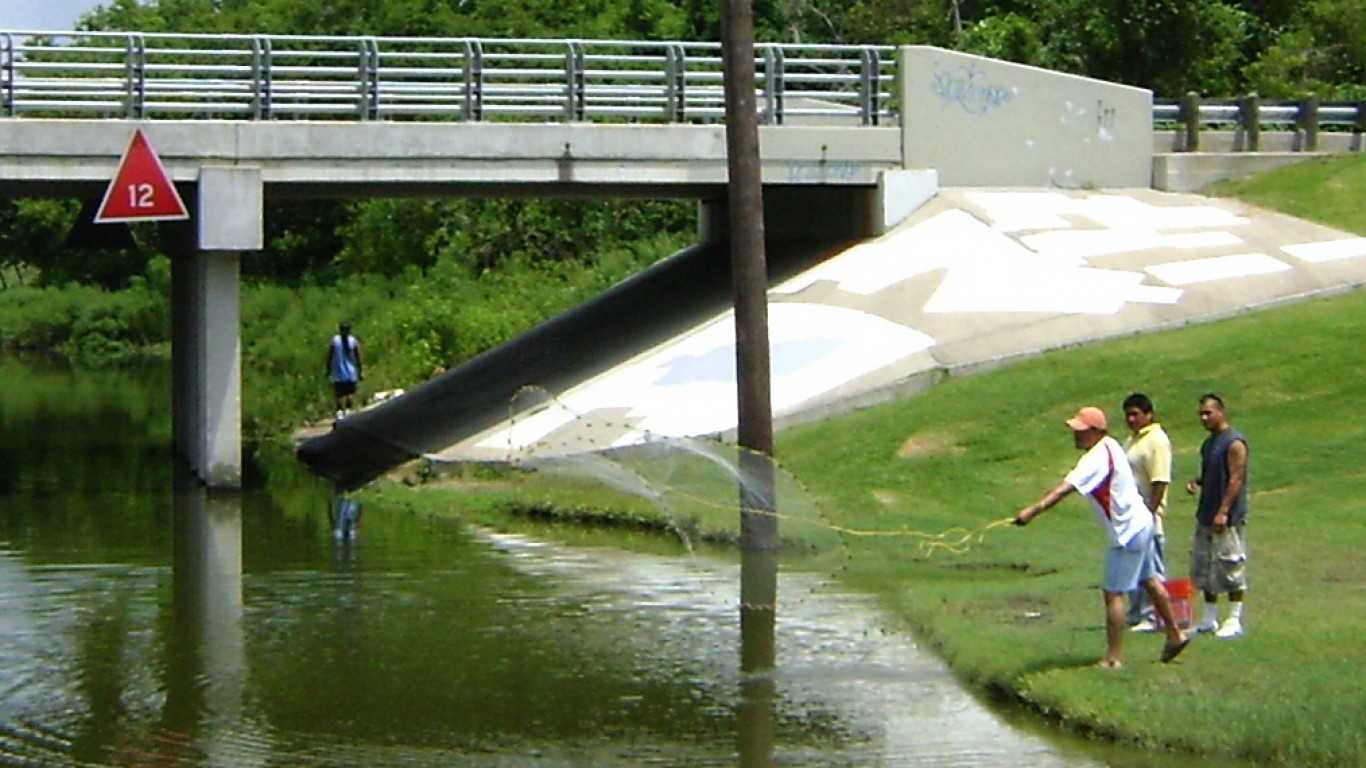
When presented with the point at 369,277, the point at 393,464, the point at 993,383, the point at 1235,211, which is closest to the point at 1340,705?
the point at 993,383

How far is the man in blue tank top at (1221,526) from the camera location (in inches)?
516

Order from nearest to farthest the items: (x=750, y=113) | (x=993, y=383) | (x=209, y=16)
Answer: (x=750, y=113)
(x=993, y=383)
(x=209, y=16)

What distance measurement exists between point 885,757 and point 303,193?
17215 millimetres

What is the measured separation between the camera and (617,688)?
12.9 m

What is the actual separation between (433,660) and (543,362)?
15.3 m

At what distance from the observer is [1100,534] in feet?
59.9

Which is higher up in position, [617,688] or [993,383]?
[993,383]

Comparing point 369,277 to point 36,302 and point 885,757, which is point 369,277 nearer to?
point 36,302

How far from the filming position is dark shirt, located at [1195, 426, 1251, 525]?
13242mm

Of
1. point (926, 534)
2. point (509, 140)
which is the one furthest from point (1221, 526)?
point (509, 140)

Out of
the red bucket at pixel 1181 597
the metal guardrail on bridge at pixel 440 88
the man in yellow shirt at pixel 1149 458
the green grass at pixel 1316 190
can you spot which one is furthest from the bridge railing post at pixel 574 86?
the red bucket at pixel 1181 597

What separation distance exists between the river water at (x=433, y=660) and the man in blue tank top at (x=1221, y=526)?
5.58ft

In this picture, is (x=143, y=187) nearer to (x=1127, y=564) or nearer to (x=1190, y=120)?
(x=1127, y=564)

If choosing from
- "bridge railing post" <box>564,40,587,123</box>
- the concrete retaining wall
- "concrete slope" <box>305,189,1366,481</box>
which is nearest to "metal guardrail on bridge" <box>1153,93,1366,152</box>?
the concrete retaining wall
